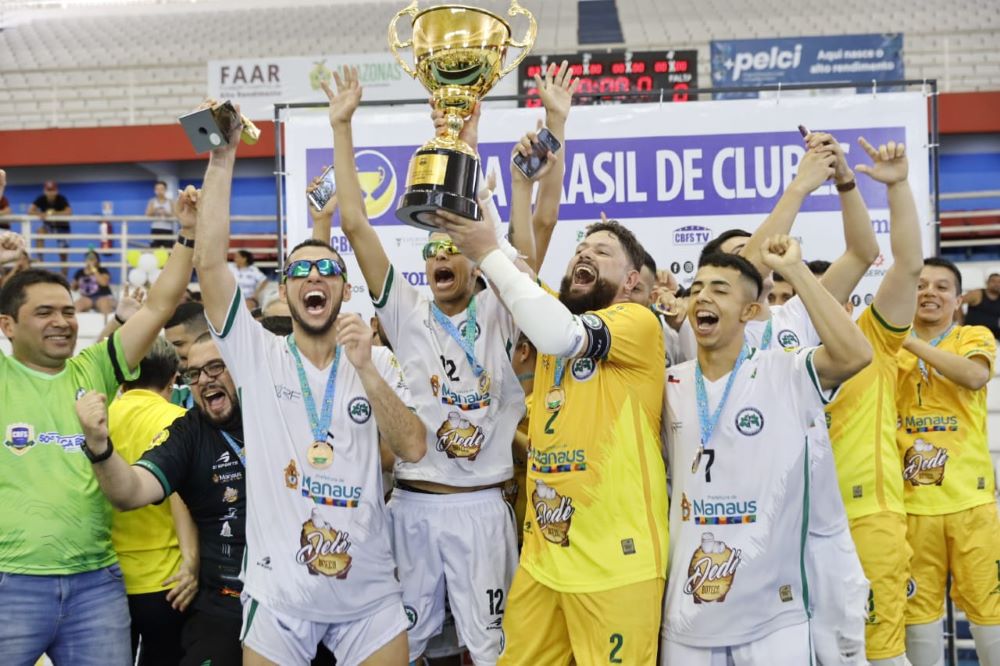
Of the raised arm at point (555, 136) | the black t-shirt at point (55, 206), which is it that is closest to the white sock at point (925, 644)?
the raised arm at point (555, 136)

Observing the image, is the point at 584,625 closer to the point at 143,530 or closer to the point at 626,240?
the point at 626,240

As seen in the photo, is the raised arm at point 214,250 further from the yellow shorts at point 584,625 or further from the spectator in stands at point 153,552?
the yellow shorts at point 584,625

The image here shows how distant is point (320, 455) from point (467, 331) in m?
0.80

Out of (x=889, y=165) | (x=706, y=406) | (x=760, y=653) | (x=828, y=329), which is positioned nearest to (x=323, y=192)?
(x=706, y=406)

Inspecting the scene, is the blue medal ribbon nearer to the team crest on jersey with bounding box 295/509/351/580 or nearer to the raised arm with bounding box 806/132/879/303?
the team crest on jersey with bounding box 295/509/351/580

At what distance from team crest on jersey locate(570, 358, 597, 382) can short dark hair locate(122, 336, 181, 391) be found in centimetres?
195

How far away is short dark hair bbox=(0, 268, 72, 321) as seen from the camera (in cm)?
363

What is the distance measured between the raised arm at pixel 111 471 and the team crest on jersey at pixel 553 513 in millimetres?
1423

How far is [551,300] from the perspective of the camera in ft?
9.75

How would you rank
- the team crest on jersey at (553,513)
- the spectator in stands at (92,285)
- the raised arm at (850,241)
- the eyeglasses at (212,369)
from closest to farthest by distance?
the team crest on jersey at (553,513)
the eyeglasses at (212,369)
the raised arm at (850,241)
the spectator in stands at (92,285)

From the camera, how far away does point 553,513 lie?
3279 millimetres

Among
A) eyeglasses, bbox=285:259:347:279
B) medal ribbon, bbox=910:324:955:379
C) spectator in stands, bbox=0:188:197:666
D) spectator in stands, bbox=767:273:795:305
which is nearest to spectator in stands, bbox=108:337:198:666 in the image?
spectator in stands, bbox=0:188:197:666

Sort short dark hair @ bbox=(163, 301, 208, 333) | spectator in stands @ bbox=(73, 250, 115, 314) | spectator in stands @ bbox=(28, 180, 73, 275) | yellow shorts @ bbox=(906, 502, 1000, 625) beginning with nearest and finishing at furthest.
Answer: short dark hair @ bbox=(163, 301, 208, 333), yellow shorts @ bbox=(906, 502, 1000, 625), spectator in stands @ bbox=(73, 250, 115, 314), spectator in stands @ bbox=(28, 180, 73, 275)

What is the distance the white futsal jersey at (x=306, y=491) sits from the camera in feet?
10.7
